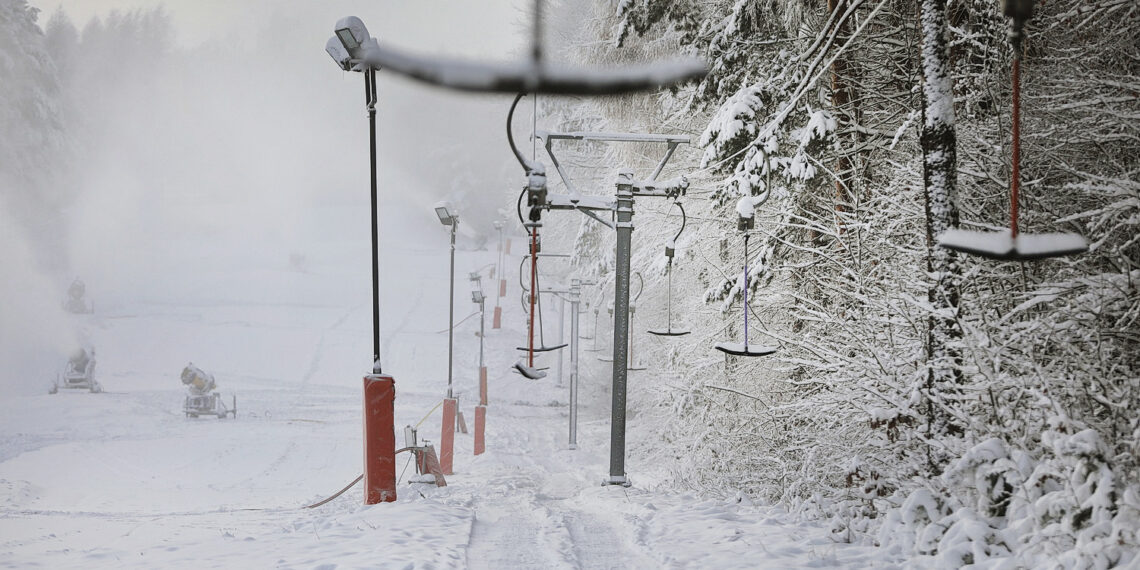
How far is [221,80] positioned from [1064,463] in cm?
8612

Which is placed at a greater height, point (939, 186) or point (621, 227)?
point (939, 186)

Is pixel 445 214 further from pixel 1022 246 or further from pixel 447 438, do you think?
pixel 1022 246

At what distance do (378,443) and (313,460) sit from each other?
38.8 feet

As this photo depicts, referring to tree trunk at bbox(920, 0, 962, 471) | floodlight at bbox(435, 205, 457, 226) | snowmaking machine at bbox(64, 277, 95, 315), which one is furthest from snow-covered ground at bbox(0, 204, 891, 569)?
floodlight at bbox(435, 205, 457, 226)

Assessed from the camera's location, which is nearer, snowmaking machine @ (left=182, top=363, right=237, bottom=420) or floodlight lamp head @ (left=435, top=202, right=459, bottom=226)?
floodlight lamp head @ (left=435, top=202, right=459, bottom=226)

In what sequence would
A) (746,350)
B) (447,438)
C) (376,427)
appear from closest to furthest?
(746,350), (376,427), (447,438)

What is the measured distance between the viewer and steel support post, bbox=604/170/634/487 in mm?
8672

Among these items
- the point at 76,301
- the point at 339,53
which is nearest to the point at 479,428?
the point at 339,53

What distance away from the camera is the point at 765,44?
9953 millimetres

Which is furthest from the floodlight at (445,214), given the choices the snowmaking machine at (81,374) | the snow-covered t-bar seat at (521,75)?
the snow-covered t-bar seat at (521,75)

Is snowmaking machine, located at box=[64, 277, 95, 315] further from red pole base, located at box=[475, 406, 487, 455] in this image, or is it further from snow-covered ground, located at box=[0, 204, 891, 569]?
red pole base, located at box=[475, 406, 487, 455]

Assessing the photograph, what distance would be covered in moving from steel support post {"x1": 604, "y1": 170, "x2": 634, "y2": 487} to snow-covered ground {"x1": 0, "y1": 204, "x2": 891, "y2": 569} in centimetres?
46

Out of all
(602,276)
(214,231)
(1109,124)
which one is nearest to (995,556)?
(1109,124)

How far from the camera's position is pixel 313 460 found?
725 inches
